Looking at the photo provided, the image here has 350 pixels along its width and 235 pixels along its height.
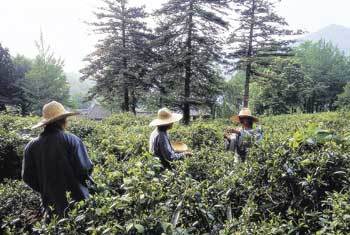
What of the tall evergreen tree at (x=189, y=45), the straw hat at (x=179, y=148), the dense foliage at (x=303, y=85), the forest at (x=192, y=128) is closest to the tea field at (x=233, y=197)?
the forest at (x=192, y=128)

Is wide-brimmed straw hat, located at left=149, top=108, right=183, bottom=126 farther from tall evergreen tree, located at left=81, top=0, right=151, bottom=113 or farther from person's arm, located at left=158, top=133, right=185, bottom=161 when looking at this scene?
tall evergreen tree, located at left=81, top=0, right=151, bottom=113

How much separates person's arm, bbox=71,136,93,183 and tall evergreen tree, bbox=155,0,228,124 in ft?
74.3

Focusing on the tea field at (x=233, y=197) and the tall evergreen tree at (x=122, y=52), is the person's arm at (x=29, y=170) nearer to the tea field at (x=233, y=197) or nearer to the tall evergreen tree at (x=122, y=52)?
the tea field at (x=233, y=197)

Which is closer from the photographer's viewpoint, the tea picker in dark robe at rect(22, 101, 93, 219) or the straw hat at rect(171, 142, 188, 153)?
the tea picker in dark robe at rect(22, 101, 93, 219)

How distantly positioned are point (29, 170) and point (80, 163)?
2.06 feet

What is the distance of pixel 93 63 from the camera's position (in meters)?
33.1

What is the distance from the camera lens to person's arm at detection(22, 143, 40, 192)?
165 inches

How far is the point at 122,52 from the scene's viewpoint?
31.7 metres

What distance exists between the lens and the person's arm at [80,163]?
4078 millimetres

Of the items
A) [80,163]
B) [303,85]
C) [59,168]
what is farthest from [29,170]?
[303,85]

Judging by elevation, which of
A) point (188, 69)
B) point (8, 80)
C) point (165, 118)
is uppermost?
point (188, 69)

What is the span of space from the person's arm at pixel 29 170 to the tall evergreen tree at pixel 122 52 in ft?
90.9

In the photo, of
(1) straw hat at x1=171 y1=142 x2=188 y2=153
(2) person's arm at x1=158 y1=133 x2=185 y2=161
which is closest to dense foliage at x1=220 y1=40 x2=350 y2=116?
(1) straw hat at x1=171 y1=142 x2=188 y2=153

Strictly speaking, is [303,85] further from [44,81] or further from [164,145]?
A: [164,145]
